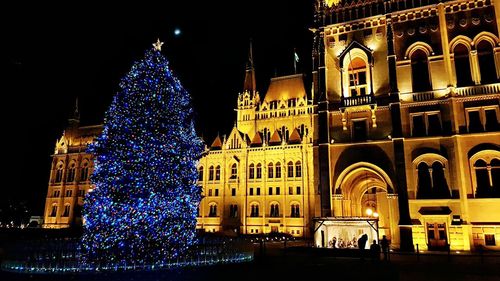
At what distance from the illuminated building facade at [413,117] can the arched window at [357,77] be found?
9 cm

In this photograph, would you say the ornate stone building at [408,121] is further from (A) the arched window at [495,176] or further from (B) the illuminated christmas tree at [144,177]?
Result: (B) the illuminated christmas tree at [144,177]

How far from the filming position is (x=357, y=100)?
29328mm

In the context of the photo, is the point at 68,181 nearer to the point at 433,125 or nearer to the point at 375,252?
the point at 375,252

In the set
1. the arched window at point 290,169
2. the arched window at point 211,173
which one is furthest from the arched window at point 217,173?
the arched window at point 290,169

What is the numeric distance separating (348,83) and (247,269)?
20.6 m

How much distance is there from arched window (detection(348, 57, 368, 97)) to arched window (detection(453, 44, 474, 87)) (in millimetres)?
6990

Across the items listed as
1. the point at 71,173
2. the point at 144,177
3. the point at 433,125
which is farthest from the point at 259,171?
the point at 71,173

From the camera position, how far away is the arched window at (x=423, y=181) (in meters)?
26.6

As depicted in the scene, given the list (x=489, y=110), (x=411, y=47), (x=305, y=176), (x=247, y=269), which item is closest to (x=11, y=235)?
(x=247, y=269)

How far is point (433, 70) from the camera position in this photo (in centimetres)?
2831

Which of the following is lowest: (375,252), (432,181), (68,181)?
(375,252)

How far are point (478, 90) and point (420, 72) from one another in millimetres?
4431

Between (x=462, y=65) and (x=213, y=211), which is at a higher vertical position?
(x=462, y=65)

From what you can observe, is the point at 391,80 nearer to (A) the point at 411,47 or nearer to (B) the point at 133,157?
(A) the point at 411,47
